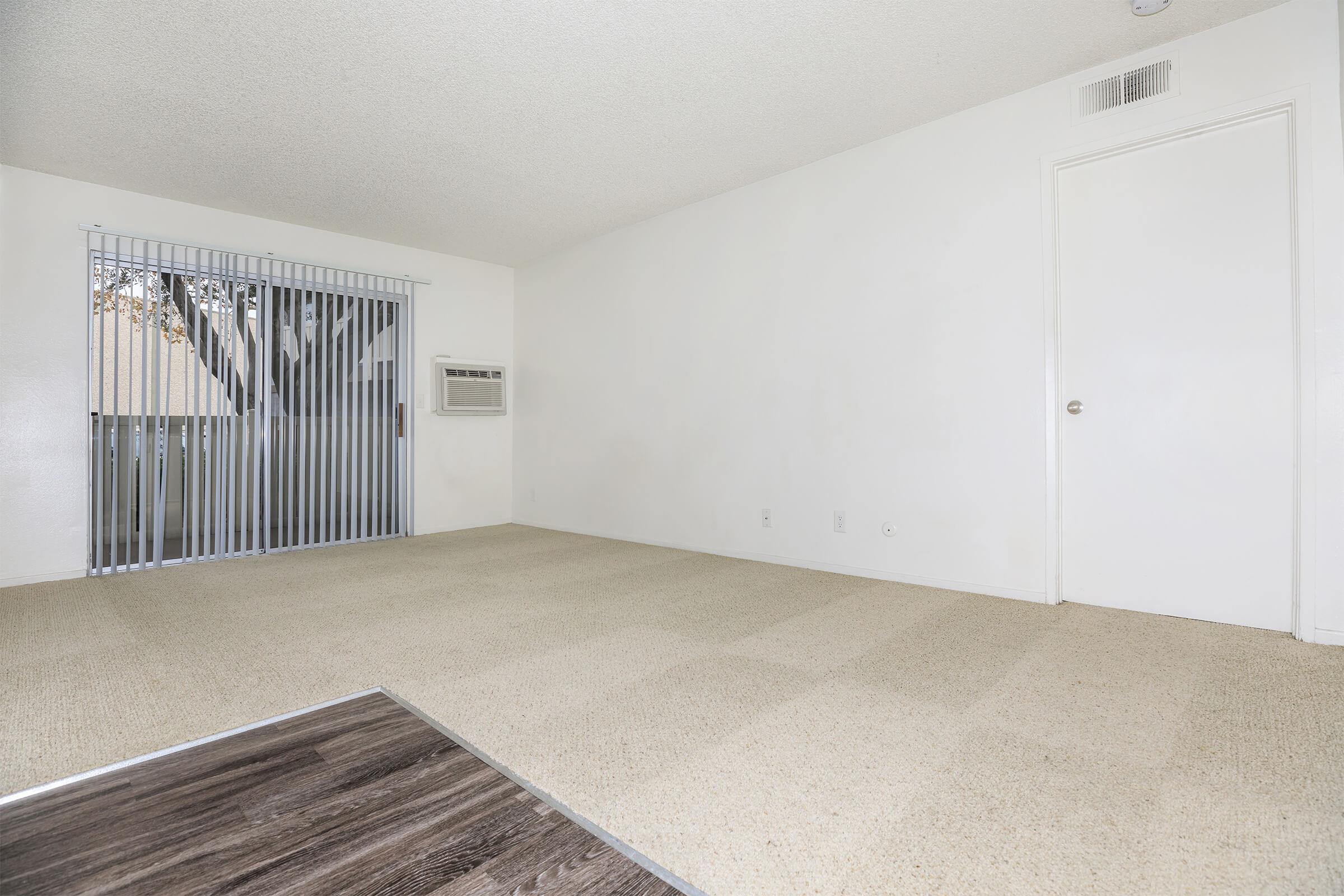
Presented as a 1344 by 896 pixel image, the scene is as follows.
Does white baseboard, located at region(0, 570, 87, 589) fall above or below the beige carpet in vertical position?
above

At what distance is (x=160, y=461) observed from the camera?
4398mm

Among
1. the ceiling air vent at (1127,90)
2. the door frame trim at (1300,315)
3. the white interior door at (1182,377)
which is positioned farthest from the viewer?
the ceiling air vent at (1127,90)

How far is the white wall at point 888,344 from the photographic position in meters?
2.66

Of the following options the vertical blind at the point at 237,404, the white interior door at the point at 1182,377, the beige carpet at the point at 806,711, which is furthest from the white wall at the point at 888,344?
the vertical blind at the point at 237,404

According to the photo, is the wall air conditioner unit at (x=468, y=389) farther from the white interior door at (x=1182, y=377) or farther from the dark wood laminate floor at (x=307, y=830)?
the white interior door at (x=1182, y=377)

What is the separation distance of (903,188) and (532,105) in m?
2.12

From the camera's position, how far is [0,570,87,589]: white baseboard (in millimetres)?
3896

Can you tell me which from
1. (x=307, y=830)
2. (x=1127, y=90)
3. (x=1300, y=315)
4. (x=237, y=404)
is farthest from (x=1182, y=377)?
(x=237, y=404)

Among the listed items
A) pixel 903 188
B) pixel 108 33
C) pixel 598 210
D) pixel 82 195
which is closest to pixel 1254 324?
pixel 903 188

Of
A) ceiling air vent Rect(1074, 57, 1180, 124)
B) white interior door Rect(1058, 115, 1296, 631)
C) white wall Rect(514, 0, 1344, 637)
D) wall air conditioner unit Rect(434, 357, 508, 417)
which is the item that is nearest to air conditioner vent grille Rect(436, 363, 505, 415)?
wall air conditioner unit Rect(434, 357, 508, 417)

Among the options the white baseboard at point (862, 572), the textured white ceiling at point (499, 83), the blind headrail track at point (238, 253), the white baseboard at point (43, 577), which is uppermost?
the textured white ceiling at point (499, 83)

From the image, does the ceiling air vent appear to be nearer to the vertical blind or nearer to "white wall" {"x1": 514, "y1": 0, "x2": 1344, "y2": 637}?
"white wall" {"x1": 514, "y1": 0, "x2": 1344, "y2": 637}

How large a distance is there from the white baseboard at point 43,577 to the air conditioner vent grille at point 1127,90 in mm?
6356

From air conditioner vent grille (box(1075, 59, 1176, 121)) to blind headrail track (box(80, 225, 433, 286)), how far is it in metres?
5.02
